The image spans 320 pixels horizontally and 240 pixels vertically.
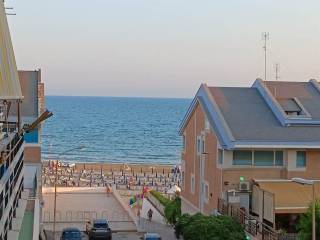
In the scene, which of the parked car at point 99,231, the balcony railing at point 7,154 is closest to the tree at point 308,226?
the balcony railing at point 7,154

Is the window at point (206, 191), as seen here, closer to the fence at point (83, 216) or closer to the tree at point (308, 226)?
the fence at point (83, 216)

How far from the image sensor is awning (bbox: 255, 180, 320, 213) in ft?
103

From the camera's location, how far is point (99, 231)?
38344 millimetres

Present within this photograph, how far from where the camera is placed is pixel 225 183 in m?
36.2

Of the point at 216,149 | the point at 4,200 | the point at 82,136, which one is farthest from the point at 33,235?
the point at 82,136

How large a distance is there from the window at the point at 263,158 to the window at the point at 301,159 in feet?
5.02

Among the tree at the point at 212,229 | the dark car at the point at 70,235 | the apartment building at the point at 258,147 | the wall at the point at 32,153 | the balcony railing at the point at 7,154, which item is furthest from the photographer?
the wall at the point at 32,153

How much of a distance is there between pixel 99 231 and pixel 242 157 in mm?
9482

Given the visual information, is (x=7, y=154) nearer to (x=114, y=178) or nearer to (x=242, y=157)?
(x=242, y=157)

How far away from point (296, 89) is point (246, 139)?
317 inches

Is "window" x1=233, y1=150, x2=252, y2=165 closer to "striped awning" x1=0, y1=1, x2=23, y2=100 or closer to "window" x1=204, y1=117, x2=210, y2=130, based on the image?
"window" x1=204, y1=117, x2=210, y2=130

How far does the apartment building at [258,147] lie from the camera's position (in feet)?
112

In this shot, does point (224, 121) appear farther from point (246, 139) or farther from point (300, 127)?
point (300, 127)

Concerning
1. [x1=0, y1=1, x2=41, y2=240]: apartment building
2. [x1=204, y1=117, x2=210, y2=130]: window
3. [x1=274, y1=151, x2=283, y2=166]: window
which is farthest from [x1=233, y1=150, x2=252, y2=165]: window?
[x1=0, y1=1, x2=41, y2=240]: apartment building
